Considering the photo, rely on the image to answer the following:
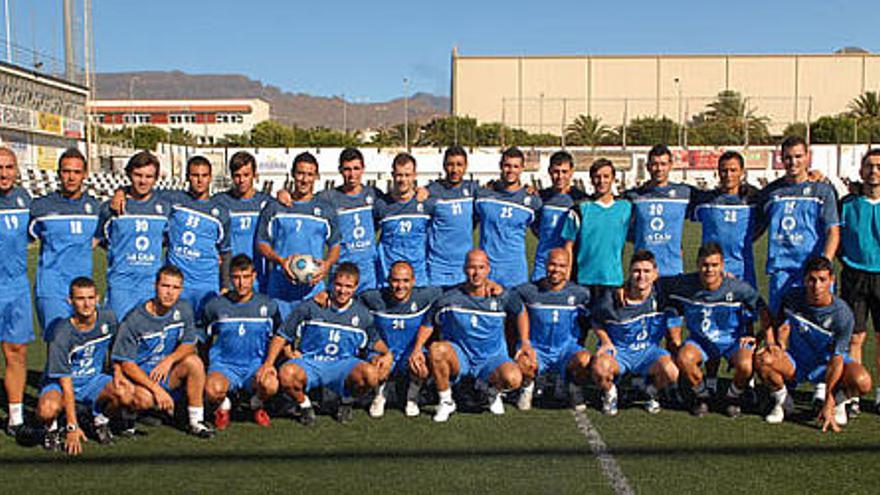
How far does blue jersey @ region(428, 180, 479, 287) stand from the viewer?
6.10 m

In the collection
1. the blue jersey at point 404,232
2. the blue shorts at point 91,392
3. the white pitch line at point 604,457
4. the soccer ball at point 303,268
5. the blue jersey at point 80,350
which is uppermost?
the blue jersey at point 404,232

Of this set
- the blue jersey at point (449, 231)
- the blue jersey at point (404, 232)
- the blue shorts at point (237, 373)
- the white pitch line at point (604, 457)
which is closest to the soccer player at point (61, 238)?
the blue shorts at point (237, 373)

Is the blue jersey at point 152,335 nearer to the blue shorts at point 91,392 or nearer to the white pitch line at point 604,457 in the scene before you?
the blue shorts at point 91,392

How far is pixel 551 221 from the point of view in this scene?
6039mm

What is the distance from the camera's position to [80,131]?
29750 millimetres

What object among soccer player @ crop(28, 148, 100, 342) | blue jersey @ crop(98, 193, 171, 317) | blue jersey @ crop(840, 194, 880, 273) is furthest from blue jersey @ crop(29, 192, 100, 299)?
blue jersey @ crop(840, 194, 880, 273)

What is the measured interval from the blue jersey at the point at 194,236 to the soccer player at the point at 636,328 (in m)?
2.42

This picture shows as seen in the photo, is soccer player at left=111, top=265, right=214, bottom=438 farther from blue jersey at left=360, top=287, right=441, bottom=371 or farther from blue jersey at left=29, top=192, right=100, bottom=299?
blue jersey at left=360, top=287, right=441, bottom=371

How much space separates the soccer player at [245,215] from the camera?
570cm

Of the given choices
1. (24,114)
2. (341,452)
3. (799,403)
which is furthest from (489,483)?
(24,114)

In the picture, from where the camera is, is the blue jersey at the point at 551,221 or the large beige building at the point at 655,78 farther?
the large beige building at the point at 655,78

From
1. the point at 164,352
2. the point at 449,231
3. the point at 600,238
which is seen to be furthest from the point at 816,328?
the point at 164,352

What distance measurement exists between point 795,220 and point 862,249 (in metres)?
0.43

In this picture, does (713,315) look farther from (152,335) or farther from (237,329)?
(152,335)
